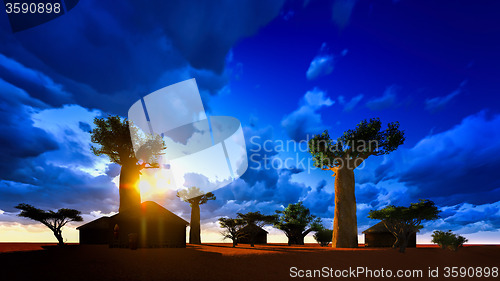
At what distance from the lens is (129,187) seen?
3397 cm

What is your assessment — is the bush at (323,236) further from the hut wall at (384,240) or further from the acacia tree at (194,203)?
the acacia tree at (194,203)

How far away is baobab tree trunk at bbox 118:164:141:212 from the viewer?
33500 mm

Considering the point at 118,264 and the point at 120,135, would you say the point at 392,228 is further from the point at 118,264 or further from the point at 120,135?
the point at 120,135

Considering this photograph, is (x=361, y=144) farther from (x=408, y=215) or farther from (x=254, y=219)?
(x=254, y=219)

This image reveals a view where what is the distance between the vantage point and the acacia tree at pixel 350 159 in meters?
30.7

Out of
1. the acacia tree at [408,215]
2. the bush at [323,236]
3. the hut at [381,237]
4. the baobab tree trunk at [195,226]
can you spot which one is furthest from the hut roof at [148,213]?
the bush at [323,236]

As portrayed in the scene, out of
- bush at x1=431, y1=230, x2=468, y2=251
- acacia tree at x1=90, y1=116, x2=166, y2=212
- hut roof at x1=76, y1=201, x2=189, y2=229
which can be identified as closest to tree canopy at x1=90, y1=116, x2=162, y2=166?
acacia tree at x1=90, y1=116, x2=166, y2=212

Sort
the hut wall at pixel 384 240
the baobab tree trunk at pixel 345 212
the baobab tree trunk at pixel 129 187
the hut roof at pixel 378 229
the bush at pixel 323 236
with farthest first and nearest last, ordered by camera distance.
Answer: the bush at pixel 323 236 → the hut wall at pixel 384 240 → the hut roof at pixel 378 229 → the baobab tree trunk at pixel 129 187 → the baobab tree trunk at pixel 345 212

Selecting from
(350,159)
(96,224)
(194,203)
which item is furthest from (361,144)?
(96,224)

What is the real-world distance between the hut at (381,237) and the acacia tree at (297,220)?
10.2 metres

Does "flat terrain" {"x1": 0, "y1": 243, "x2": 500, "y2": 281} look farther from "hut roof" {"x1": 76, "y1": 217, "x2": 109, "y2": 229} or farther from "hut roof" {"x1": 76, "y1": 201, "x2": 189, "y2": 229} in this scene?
"hut roof" {"x1": 76, "y1": 217, "x2": 109, "y2": 229}

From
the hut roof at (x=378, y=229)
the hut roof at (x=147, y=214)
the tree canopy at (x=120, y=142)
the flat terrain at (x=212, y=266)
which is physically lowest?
the hut roof at (x=378, y=229)

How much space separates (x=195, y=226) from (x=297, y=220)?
1816 cm

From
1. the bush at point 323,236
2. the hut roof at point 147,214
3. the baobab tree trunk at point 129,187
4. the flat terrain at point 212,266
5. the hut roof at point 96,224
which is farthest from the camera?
the bush at point 323,236
